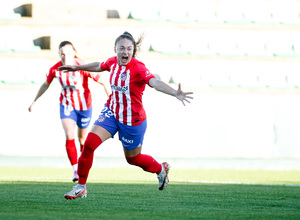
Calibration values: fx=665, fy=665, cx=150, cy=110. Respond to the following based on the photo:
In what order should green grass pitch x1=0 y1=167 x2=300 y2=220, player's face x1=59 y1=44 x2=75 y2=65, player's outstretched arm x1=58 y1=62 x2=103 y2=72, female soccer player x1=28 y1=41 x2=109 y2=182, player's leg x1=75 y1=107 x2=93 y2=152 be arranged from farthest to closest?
player's leg x1=75 y1=107 x2=93 y2=152 → female soccer player x1=28 y1=41 x2=109 y2=182 → player's face x1=59 y1=44 x2=75 y2=65 → player's outstretched arm x1=58 y1=62 x2=103 y2=72 → green grass pitch x1=0 y1=167 x2=300 y2=220

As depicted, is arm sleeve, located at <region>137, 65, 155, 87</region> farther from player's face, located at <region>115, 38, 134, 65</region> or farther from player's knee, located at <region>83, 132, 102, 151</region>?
player's knee, located at <region>83, 132, 102, 151</region>

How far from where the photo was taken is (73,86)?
9.54m

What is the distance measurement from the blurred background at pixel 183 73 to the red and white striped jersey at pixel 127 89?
24.6 ft

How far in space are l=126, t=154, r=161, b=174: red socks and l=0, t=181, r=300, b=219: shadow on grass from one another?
0.95 feet

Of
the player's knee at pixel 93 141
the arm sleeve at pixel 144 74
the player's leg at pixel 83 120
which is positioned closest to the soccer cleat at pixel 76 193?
the player's knee at pixel 93 141

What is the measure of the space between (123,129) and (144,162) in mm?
653

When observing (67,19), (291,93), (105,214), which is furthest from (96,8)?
(105,214)

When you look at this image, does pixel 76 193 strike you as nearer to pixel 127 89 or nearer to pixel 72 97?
pixel 127 89

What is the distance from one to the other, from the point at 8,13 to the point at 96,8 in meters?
2.14

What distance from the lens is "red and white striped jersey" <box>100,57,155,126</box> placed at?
6.59 m

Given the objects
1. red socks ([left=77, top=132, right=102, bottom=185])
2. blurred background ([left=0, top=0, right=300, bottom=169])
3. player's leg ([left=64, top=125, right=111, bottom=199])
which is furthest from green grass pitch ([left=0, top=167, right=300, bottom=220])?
blurred background ([left=0, top=0, right=300, bottom=169])

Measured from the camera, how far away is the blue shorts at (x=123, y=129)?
6.68m

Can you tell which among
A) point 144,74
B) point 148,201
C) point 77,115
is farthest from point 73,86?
point 148,201

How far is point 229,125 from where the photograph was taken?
14.5 m
